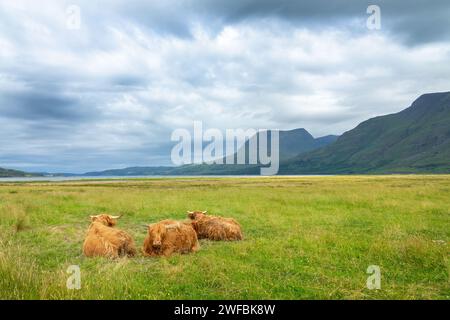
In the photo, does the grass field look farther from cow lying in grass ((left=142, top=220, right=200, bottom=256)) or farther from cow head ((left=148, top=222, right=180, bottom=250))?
cow head ((left=148, top=222, right=180, bottom=250))

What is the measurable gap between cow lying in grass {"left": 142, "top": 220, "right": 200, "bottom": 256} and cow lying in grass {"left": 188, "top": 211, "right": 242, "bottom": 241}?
1.89 m

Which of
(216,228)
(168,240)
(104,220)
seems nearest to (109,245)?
(168,240)

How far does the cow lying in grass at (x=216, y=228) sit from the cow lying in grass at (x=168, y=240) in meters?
1.89

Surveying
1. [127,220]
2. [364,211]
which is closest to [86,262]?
[127,220]

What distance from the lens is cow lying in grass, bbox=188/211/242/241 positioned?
12.5m

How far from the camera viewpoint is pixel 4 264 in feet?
20.9

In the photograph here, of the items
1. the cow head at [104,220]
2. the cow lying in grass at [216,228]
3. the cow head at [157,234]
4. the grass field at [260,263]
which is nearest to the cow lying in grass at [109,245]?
the grass field at [260,263]

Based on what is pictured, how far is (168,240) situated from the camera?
10.2 meters

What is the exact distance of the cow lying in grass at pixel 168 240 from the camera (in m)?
10.0

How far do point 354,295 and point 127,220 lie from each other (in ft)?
44.8

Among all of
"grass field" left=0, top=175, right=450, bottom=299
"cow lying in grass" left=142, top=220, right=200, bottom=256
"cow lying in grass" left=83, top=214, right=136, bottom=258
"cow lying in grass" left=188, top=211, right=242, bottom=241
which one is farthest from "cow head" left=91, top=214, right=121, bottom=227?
"cow lying in grass" left=188, top=211, right=242, bottom=241

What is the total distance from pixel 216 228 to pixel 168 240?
9.54ft

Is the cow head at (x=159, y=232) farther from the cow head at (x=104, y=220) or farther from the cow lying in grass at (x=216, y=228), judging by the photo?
the cow head at (x=104, y=220)
